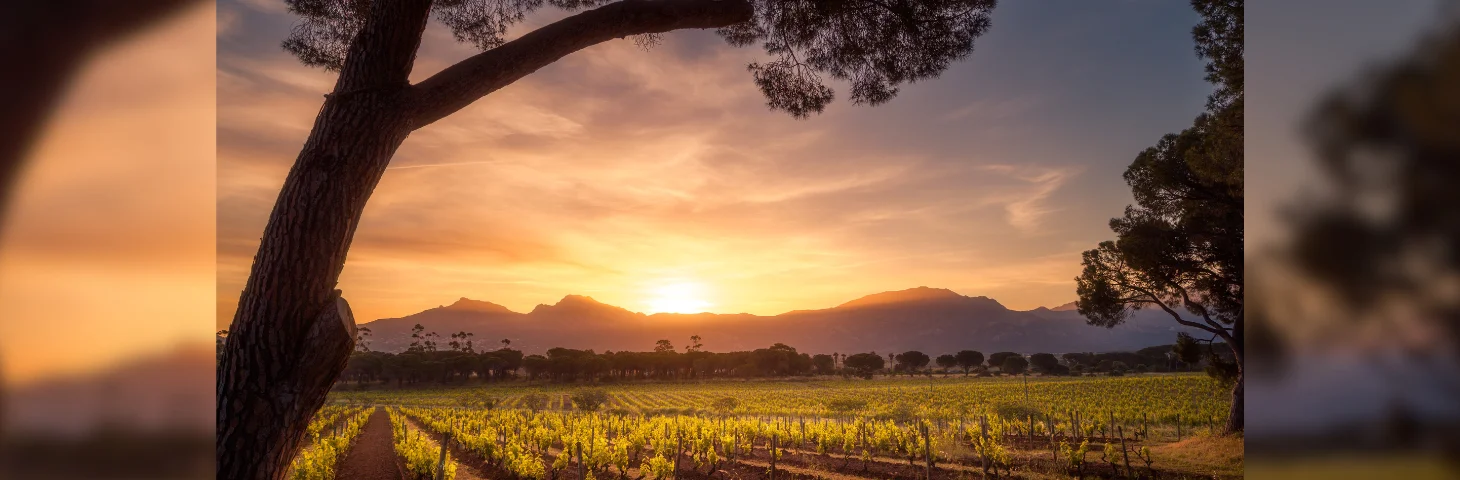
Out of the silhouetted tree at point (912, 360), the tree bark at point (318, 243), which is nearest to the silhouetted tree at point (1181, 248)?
the tree bark at point (318, 243)

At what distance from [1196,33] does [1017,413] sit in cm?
1163

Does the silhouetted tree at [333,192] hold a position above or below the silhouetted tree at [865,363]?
above

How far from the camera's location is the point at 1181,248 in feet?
42.5

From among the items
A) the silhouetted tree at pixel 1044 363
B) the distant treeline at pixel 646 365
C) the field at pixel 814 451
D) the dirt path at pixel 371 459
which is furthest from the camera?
the silhouetted tree at pixel 1044 363

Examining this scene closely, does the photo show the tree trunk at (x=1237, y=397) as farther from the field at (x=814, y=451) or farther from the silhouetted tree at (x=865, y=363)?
the silhouetted tree at (x=865, y=363)

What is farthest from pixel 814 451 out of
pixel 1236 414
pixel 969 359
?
pixel 969 359

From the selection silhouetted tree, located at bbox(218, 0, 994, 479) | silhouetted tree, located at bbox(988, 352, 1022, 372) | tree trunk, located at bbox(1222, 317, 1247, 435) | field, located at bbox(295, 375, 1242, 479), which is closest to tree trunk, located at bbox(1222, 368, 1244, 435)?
tree trunk, located at bbox(1222, 317, 1247, 435)

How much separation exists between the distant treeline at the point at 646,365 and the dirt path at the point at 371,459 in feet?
124

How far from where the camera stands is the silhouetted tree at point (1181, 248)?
12.0 meters

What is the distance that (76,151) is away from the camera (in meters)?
0.83

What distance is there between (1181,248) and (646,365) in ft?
180

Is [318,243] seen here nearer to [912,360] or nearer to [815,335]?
[912,360]

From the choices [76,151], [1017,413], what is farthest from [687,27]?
[1017,413]

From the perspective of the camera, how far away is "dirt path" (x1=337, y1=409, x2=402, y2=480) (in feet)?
38.8
